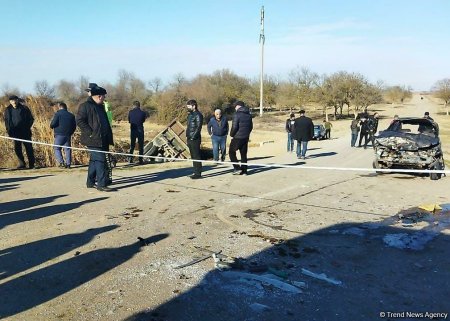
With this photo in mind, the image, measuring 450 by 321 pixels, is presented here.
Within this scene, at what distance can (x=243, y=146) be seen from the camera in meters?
10.5

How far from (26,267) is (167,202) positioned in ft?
10.2

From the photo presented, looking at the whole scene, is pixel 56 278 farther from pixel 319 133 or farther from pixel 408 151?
pixel 319 133

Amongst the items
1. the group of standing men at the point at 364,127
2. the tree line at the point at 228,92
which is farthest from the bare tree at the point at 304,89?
the group of standing men at the point at 364,127

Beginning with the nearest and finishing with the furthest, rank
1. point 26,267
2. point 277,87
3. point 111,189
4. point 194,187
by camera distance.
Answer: point 26,267, point 111,189, point 194,187, point 277,87

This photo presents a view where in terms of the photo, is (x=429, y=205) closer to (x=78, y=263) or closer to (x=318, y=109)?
(x=78, y=263)

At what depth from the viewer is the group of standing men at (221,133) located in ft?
31.4

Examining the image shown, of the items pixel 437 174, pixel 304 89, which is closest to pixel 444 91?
pixel 304 89

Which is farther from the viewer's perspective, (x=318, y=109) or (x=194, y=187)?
(x=318, y=109)

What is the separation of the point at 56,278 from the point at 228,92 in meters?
49.1

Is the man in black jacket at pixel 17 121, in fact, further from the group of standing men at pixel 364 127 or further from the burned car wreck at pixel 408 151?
the group of standing men at pixel 364 127

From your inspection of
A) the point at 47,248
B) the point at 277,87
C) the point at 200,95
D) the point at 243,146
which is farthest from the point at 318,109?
the point at 47,248

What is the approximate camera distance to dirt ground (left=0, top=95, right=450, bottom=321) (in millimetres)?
3746

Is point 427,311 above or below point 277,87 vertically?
below

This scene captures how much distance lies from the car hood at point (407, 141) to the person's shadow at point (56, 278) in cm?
743
